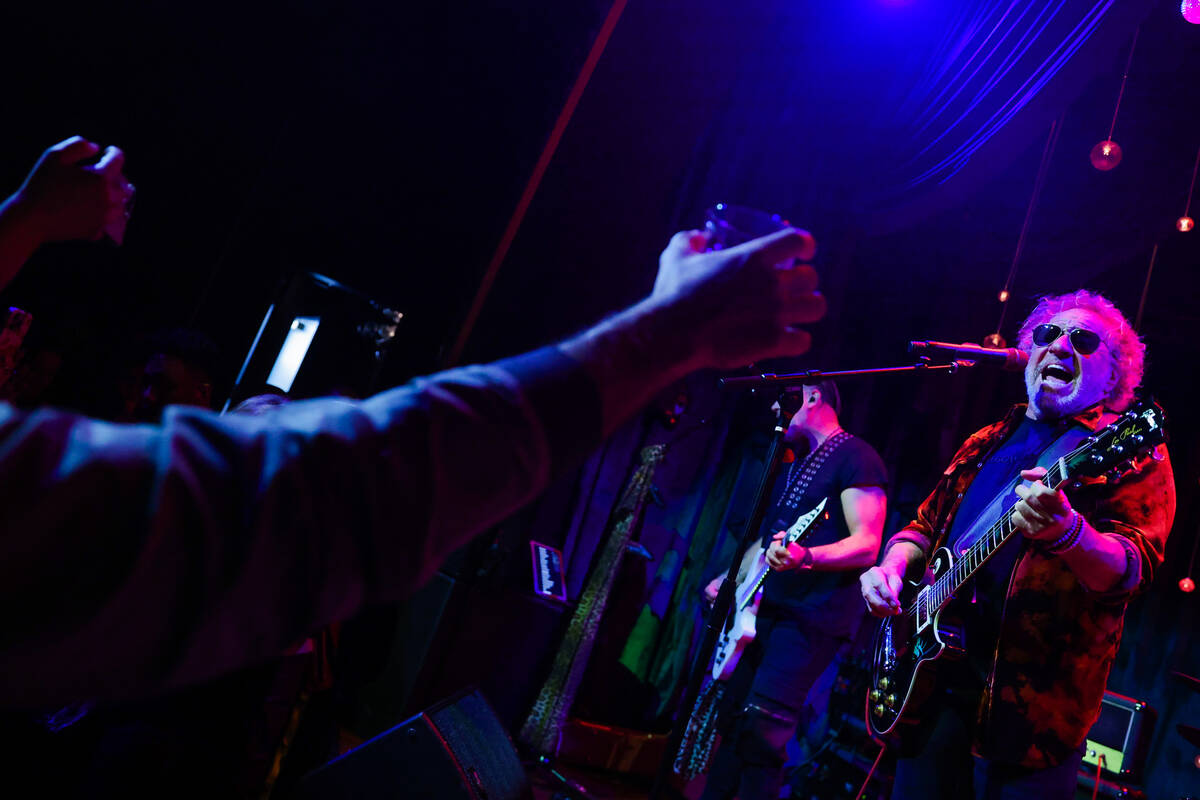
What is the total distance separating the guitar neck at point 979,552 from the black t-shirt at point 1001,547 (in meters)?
0.03

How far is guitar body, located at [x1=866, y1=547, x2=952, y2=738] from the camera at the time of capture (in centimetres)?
224

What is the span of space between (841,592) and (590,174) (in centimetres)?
332

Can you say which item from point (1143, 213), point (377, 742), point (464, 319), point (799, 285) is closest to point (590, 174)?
point (464, 319)

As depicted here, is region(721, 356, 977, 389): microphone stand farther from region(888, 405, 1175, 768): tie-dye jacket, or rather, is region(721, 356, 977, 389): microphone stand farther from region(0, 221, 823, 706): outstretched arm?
region(0, 221, 823, 706): outstretched arm

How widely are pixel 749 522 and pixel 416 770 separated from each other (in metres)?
1.65

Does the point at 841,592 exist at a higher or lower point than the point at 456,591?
higher

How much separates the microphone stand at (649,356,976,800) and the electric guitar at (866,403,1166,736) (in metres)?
0.49

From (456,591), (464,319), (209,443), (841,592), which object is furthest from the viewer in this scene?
(464,319)

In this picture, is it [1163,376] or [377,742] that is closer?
[377,742]

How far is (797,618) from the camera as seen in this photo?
3160 mm

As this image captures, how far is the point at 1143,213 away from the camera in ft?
13.3

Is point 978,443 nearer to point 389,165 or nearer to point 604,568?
point 604,568

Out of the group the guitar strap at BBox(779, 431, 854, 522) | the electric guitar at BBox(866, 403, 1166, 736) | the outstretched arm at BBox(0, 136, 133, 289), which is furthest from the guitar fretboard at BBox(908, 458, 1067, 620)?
the outstretched arm at BBox(0, 136, 133, 289)

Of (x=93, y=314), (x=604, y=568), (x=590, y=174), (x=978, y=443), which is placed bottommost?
(x=604, y=568)
